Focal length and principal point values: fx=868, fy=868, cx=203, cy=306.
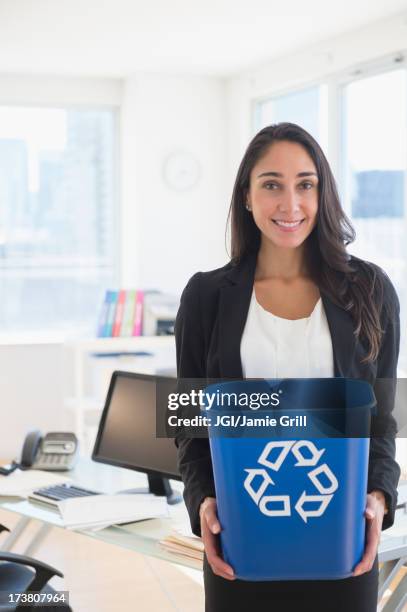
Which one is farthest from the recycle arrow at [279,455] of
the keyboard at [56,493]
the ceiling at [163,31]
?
→ the ceiling at [163,31]

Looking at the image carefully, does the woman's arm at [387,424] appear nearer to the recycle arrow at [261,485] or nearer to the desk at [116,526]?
the recycle arrow at [261,485]

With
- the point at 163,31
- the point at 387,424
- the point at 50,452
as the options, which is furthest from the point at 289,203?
the point at 163,31

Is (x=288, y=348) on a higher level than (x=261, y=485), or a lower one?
higher

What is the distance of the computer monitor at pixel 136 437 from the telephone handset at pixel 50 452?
269mm

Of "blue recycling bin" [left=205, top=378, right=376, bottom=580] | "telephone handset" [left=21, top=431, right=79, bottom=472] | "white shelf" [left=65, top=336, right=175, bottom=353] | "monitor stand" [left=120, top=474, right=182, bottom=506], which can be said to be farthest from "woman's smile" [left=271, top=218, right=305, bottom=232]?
"white shelf" [left=65, top=336, right=175, bottom=353]

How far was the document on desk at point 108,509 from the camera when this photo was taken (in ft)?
7.88

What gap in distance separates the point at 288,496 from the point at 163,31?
4.29 m

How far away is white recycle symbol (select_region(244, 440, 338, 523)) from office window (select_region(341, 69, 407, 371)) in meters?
3.73

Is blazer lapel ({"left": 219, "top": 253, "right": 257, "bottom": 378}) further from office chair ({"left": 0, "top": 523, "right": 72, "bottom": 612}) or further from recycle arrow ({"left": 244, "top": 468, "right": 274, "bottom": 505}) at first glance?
office chair ({"left": 0, "top": 523, "right": 72, "bottom": 612})

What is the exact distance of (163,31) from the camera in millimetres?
5102

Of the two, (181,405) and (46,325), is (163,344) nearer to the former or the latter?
(46,325)

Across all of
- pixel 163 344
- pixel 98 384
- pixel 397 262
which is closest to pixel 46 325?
pixel 98 384

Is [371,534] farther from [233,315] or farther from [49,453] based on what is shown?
[49,453]

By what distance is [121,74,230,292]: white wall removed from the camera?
6.36 meters
